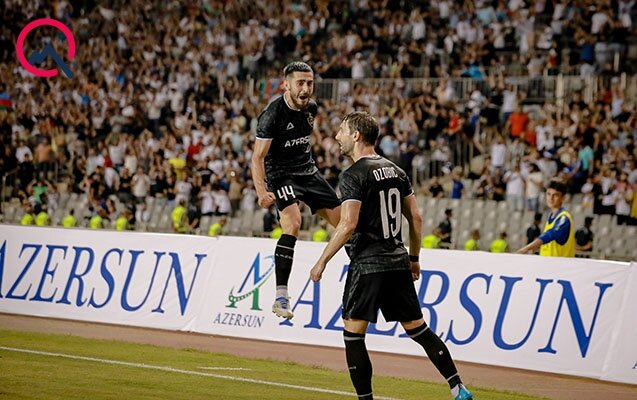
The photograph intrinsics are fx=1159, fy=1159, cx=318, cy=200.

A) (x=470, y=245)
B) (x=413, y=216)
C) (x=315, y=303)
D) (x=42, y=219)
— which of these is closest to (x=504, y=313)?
(x=315, y=303)

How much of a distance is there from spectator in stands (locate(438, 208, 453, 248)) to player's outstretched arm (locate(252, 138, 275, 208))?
40.2 ft

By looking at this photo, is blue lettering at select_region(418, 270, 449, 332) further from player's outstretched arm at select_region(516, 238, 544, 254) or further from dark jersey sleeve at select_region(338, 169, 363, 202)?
dark jersey sleeve at select_region(338, 169, 363, 202)

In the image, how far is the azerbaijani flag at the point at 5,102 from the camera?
3257 centimetres

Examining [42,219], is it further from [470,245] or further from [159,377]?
[159,377]

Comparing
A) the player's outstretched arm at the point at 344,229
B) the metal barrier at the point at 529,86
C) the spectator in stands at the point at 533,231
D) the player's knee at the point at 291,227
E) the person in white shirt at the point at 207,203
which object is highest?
the metal barrier at the point at 529,86

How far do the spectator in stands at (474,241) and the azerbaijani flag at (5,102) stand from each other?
14.8 meters

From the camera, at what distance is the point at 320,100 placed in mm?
30859

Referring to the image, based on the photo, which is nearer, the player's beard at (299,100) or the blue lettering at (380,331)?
the player's beard at (299,100)

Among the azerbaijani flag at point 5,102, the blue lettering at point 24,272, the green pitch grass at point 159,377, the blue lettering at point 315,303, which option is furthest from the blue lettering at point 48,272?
the azerbaijani flag at point 5,102

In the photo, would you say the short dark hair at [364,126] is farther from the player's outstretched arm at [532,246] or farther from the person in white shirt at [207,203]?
the person in white shirt at [207,203]

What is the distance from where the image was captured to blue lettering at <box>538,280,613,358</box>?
13.8 meters

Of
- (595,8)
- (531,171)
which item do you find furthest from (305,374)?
(595,8)

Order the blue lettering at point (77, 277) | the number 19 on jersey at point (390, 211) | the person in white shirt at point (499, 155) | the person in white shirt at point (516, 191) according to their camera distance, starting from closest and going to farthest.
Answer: the number 19 on jersey at point (390, 211) < the blue lettering at point (77, 277) < the person in white shirt at point (516, 191) < the person in white shirt at point (499, 155)

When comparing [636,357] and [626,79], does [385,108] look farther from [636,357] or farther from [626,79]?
[636,357]
